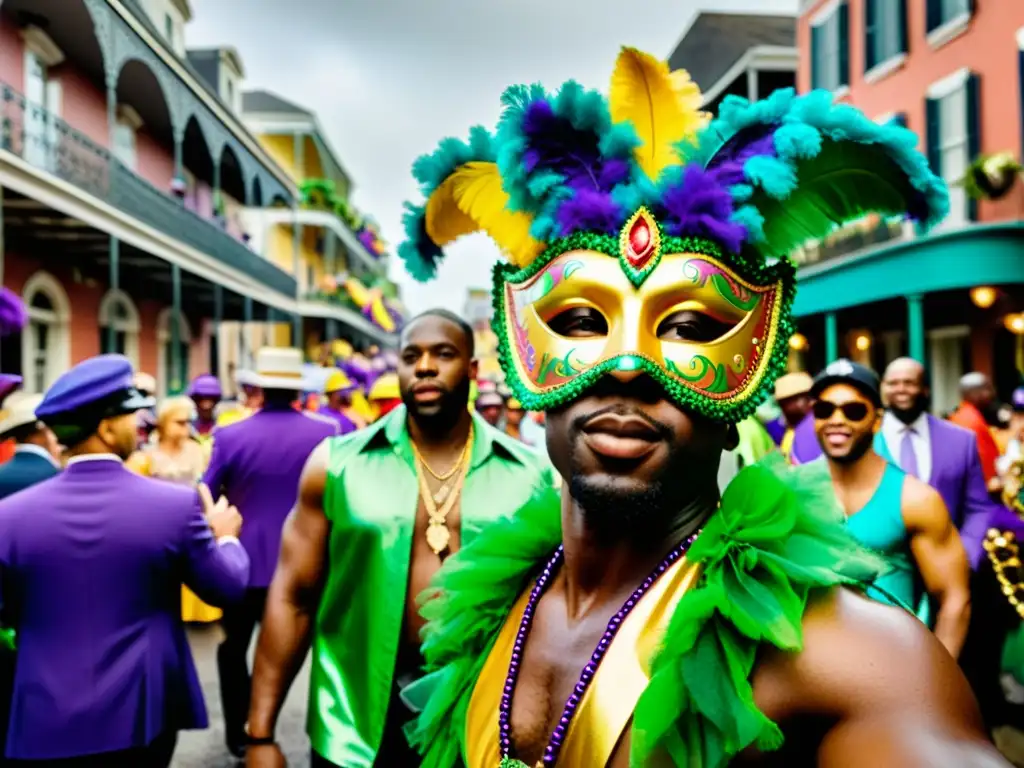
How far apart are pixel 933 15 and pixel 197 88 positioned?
12864 mm

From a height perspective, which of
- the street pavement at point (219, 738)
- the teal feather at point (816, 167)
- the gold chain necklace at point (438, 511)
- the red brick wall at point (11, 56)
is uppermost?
the red brick wall at point (11, 56)

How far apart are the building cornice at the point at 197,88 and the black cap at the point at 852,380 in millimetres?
11833

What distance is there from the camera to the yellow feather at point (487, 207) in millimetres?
1798

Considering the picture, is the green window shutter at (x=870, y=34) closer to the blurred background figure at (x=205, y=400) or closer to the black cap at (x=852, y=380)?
the blurred background figure at (x=205, y=400)

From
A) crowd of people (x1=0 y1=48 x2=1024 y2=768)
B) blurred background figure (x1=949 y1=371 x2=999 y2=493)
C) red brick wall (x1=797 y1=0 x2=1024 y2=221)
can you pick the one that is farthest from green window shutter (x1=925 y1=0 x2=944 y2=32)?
crowd of people (x1=0 y1=48 x2=1024 y2=768)

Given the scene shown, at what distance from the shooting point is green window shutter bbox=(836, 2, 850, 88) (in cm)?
1638

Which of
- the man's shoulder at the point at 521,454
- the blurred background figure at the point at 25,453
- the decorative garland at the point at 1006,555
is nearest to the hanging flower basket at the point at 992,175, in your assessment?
the decorative garland at the point at 1006,555

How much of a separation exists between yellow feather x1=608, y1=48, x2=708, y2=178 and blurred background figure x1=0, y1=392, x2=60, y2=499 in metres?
3.10

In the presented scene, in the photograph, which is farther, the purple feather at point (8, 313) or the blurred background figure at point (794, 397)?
the blurred background figure at point (794, 397)

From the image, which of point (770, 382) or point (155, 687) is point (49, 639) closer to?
point (155, 687)

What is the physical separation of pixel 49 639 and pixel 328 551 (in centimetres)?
90

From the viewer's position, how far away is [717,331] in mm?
1555

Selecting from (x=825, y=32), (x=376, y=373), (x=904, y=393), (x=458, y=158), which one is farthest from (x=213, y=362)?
(x=458, y=158)

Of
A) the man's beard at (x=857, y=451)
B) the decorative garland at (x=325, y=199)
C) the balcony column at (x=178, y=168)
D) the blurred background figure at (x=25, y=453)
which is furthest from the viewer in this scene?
the decorative garland at (x=325, y=199)
